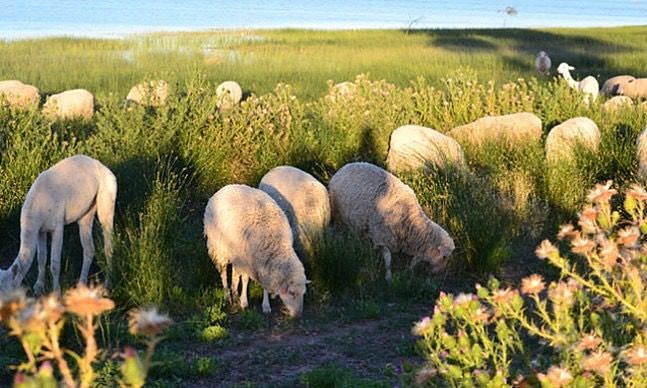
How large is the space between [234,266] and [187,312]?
627 mm

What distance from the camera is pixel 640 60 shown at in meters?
30.8

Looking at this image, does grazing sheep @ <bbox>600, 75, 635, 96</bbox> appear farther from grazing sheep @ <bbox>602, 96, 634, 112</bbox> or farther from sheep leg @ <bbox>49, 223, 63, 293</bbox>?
sheep leg @ <bbox>49, 223, 63, 293</bbox>

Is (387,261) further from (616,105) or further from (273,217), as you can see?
(616,105)

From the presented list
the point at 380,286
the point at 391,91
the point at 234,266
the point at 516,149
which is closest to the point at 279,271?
the point at 234,266

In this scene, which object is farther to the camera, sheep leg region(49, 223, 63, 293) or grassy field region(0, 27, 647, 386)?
sheep leg region(49, 223, 63, 293)

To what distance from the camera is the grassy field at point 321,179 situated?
679cm

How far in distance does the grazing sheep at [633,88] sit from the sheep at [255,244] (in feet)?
49.4

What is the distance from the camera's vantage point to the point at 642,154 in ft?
34.4

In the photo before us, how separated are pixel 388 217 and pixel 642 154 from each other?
343 cm

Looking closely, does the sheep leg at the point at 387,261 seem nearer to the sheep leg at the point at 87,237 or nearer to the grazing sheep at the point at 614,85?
the sheep leg at the point at 87,237

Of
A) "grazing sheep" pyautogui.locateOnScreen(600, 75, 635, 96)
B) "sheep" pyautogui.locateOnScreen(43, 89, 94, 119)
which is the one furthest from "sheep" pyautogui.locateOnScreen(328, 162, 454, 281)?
"grazing sheep" pyautogui.locateOnScreen(600, 75, 635, 96)

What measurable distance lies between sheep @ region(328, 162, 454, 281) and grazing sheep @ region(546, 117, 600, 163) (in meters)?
2.83

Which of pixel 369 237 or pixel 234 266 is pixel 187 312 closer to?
pixel 234 266

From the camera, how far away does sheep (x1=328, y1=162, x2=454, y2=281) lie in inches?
344
